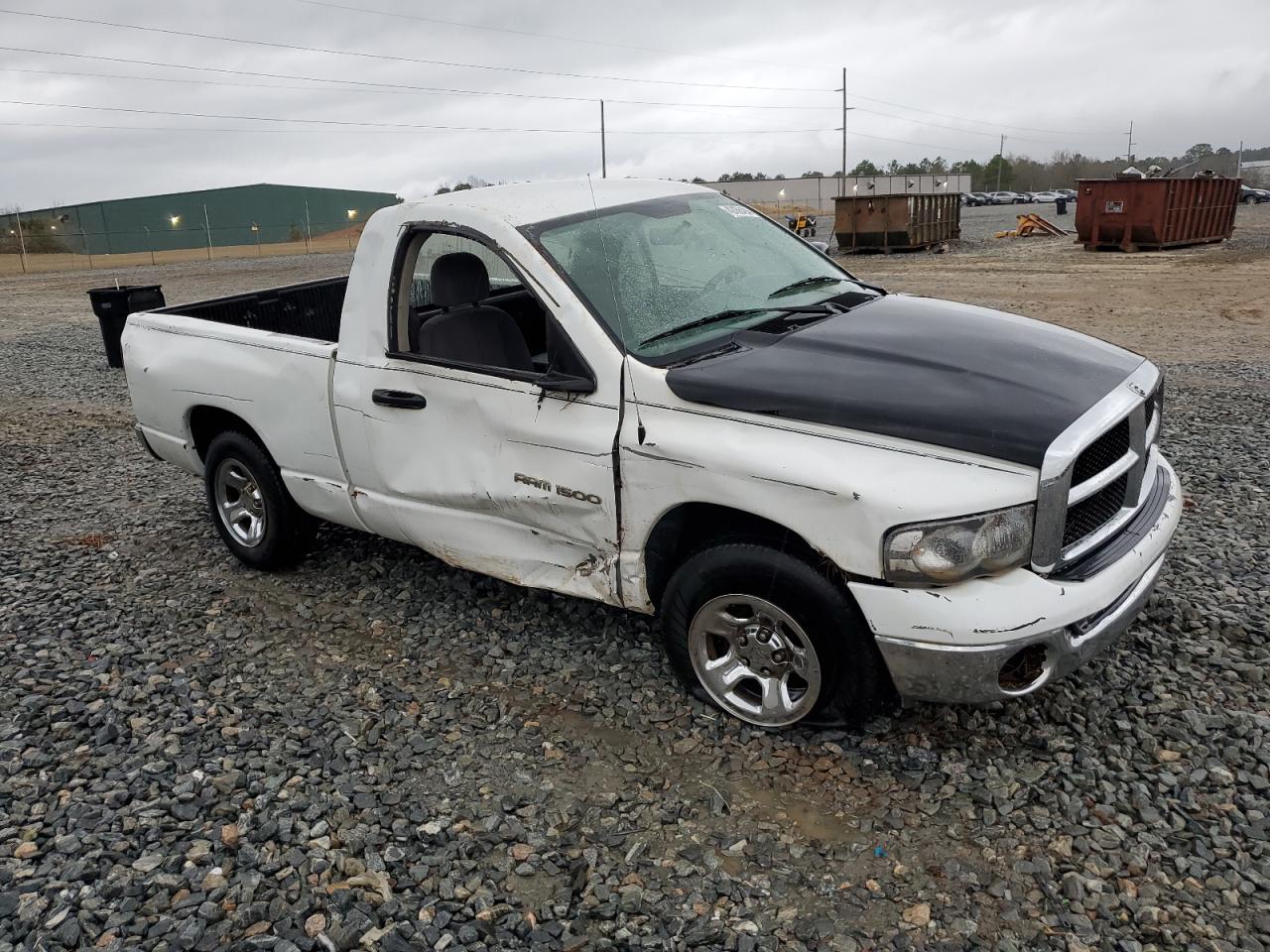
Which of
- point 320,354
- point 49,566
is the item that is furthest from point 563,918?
point 49,566

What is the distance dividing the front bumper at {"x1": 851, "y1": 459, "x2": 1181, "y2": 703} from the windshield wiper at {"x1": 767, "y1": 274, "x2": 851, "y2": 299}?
1.63 meters

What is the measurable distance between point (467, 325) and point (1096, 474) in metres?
2.67

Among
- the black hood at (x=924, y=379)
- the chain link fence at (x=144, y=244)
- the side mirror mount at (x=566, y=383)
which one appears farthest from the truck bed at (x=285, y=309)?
the chain link fence at (x=144, y=244)

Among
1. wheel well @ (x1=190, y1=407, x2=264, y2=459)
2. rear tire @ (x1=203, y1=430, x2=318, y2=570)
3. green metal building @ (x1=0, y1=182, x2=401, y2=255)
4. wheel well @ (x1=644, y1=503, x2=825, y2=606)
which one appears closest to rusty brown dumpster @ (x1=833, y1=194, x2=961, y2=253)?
green metal building @ (x1=0, y1=182, x2=401, y2=255)

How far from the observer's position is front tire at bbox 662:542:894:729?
329 cm

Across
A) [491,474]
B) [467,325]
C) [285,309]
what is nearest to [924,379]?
[491,474]

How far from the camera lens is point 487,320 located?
14.9 ft

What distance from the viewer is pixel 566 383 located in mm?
3713

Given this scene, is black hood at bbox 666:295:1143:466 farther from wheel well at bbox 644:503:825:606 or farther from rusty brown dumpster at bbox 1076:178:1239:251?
rusty brown dumpster at bbox 1076:178:1239:251

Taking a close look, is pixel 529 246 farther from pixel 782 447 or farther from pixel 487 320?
pixel 782 447

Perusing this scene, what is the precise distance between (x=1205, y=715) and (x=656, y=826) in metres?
2.11

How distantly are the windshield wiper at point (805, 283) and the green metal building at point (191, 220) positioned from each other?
38.3 meters

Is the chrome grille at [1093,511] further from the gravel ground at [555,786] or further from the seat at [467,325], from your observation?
the seat at [467,325]

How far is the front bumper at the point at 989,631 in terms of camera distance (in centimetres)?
304
